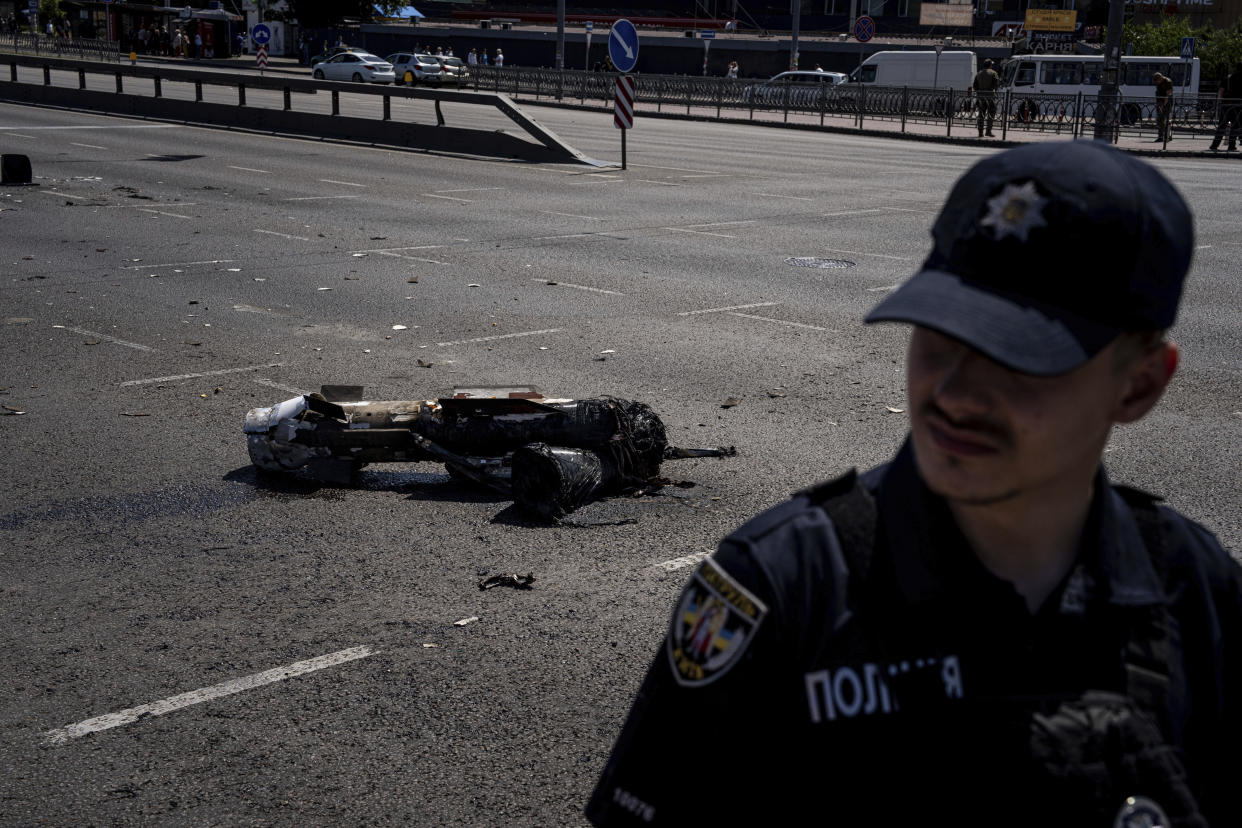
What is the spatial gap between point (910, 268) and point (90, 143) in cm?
1775

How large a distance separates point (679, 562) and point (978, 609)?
13.7 ft

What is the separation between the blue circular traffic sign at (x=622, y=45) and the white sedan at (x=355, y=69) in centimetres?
3262

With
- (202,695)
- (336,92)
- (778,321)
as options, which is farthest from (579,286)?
(336,92)

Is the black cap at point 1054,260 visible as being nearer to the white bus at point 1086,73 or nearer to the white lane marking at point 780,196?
the white lane marking at point 780,196

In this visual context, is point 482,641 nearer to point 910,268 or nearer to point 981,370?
point 981,370

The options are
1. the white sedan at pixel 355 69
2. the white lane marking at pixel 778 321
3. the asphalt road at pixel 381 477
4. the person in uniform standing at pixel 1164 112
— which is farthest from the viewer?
the white sedan at pixel 355 69

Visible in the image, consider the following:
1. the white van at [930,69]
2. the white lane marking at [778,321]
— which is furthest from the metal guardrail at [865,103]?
the white lane marking at [778,321]

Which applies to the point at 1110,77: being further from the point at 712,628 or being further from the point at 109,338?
the point at 712,628

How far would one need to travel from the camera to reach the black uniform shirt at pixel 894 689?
54.0 inches

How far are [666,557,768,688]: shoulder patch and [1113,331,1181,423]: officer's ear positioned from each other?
18.6 inches

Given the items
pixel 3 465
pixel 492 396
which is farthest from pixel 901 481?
pixel 3 465

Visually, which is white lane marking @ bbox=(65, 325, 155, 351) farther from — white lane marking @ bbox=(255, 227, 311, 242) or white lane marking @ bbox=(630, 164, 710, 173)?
white lane marking @ bbox=(630, 164, 710, 173)

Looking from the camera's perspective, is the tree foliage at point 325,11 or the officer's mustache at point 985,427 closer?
the officer's mustache at point 985,427

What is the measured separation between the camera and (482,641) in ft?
15.6
